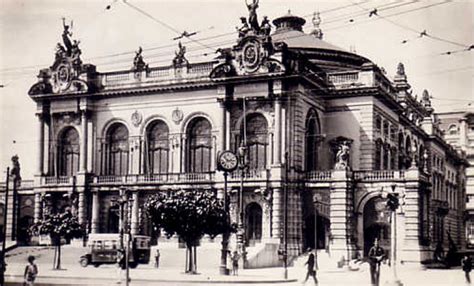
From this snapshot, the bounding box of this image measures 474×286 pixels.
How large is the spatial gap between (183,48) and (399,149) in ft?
68.1

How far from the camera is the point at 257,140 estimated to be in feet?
181

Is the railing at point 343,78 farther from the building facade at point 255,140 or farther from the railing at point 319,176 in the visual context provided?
the railing at point 319,176

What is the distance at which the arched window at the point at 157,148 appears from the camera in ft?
193

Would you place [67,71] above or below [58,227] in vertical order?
above

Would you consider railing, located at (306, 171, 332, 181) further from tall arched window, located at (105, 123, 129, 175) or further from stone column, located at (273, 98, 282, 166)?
tall arched window, located at (105, 123, 129, 175)

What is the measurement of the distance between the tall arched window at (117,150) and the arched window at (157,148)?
201 cm

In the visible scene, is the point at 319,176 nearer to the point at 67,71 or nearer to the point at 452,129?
the point at 67,71

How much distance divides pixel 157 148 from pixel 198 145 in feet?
11.2

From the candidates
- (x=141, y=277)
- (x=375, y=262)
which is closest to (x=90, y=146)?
(x=141, y=277)

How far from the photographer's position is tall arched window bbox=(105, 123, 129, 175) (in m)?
60.5

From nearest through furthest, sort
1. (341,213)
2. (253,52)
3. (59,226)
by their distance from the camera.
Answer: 1. (59,226)
2. (341,213)
3. (253,52)

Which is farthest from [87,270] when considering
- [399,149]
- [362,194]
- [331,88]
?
[399,149]

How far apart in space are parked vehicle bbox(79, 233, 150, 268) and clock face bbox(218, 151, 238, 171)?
9.96 m

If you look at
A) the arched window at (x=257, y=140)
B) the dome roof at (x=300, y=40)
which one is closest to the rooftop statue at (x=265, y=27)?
the arched window at (x=257, y=140)
